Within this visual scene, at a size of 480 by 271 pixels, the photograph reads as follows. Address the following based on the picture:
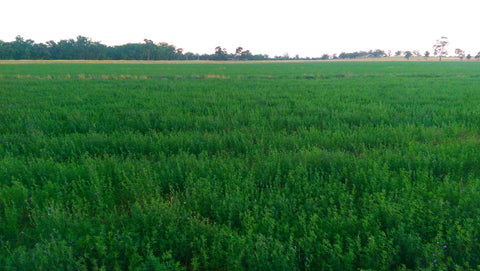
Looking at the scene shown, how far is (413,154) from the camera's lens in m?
4.49

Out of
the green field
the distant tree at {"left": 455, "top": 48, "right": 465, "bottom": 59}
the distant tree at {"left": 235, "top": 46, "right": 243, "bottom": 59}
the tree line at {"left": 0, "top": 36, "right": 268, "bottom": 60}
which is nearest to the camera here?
the green field

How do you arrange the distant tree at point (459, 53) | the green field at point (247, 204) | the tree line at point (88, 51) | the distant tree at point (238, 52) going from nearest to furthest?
the green field at point (247, 204), the tree line at point (88, 51), the distant tree at point (459, 53), the distant tree at point (238, 52)

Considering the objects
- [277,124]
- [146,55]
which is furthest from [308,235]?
[146,55]

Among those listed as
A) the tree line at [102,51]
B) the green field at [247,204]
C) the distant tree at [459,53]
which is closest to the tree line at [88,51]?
the tree line at [102,51]

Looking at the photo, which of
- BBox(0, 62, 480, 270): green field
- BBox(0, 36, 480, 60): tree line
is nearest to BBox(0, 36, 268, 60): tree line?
BBox(0, 36, 480, 60): tree line

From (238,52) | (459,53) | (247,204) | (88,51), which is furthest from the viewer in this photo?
(238,52)

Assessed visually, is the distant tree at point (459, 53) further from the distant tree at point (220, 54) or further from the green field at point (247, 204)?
the green field at point (247, 204)

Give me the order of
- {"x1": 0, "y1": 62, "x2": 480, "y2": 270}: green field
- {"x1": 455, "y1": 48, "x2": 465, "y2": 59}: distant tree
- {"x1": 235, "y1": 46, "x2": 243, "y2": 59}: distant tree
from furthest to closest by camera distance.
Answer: {"x1": 235, "y1": 46, "x2": 243, "y2": 59}: distant tree
{"x1": 455, "y1": 48, "x2": 465, "y2": 59}: distant tree
{"x1": 0, "y1": 62, "x2": 480, "y2": 270}: green field

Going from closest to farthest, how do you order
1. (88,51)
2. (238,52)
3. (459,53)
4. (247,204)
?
(247,204) → (88,51) → (459,53) → (238,52)

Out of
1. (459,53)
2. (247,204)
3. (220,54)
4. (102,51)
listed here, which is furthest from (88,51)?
(459,53)

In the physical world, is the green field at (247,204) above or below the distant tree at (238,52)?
below

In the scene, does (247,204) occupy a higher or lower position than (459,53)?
lower

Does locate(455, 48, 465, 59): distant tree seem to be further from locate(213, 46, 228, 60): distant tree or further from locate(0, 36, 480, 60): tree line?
locate(213, 46, 228, 60): distant tree

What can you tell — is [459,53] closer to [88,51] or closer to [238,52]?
[238,52]
